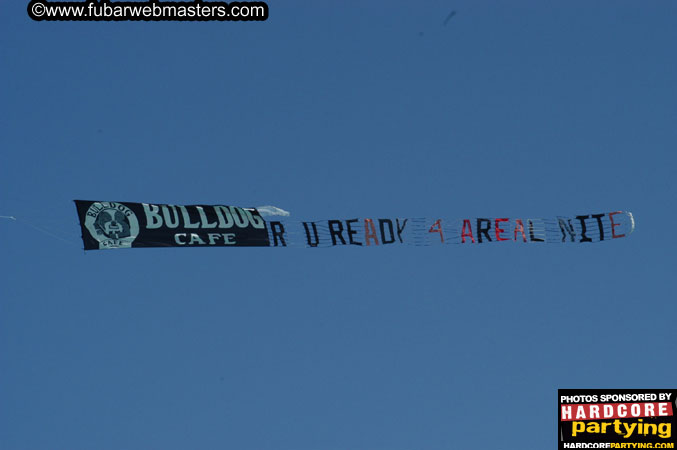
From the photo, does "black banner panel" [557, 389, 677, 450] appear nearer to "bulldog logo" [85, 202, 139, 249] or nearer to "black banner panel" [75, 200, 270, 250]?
"black banner panel" [75, 200, 270, 250]

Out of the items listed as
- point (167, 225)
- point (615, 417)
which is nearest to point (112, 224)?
point (167, 225)

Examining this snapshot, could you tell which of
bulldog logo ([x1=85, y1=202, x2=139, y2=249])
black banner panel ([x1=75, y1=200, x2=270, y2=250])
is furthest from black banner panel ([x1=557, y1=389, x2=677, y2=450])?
bulldog logo ([x1=85, y1=202, x2=139, y2=249])

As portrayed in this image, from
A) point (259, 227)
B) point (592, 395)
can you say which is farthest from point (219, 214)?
point (592, 395)

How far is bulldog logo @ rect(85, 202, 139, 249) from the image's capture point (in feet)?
250

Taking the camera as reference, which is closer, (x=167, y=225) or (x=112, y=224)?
(x=112, y=224)

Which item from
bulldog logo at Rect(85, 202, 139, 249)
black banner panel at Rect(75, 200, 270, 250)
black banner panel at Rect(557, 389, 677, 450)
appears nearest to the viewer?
black banner panel at Rect(557, 389, 677, 450)

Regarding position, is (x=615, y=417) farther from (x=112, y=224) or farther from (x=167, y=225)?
(x=112, y=224)

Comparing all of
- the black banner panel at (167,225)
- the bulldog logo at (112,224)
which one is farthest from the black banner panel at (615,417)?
the bulldog logo at (112,224)

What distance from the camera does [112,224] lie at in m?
76.7

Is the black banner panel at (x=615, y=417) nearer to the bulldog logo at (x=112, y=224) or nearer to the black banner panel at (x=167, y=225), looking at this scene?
the black banner panel at (x=167, y=225)

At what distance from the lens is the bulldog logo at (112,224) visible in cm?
7606

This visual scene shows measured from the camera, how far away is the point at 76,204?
7581 centimetres

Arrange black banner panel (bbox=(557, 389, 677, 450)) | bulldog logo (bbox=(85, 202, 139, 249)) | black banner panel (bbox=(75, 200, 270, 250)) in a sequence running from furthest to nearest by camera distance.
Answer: black banner panel (bbox=(75, 200, 270, 250)) < bulldog logo (bbox=(85, 202, 139, 249)) < black banner panel (bbox=(557, 389, 677, 450))

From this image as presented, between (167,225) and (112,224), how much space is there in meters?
2.83
